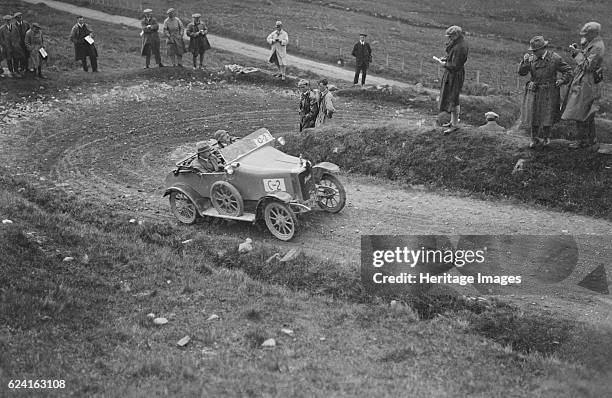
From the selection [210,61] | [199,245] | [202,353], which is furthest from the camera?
[210,61]

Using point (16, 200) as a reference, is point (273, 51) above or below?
above

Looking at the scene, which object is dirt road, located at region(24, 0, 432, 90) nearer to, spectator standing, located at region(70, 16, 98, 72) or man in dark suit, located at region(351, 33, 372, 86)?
man in dark suit, located at region(351, 33, 372, 86)

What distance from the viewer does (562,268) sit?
10.9m

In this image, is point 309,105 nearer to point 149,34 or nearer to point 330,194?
point 330,194

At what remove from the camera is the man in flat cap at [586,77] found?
12.8 metres

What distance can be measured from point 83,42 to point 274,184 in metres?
14.4

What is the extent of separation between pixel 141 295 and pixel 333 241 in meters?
3.75

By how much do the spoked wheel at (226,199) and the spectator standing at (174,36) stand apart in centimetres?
1272

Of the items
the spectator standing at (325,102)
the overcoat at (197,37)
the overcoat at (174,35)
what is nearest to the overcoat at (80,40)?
the overcoat at (174,35)


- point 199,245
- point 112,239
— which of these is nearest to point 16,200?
point 112,239

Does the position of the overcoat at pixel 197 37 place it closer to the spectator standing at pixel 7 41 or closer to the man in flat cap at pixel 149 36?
the man in flat cap at pixel 149 36

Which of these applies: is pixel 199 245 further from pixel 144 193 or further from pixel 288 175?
pixel 144 193

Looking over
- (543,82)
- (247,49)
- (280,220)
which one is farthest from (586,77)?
(247,49)

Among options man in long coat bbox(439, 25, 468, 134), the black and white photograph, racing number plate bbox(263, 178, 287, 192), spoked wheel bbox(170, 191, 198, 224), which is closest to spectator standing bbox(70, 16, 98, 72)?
the black and white photograph
